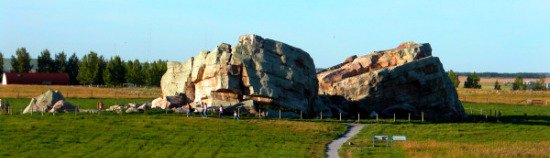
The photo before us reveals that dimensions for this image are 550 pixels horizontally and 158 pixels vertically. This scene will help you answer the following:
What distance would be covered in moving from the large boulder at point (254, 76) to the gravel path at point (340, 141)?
9.95m

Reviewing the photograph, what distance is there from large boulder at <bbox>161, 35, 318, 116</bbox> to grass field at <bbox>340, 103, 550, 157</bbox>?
1188 cm

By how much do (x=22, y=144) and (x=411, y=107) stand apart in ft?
165

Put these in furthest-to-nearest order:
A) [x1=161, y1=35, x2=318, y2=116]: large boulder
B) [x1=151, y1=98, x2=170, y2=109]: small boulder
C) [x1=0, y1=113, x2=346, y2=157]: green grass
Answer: [x1=151, y1=98, x2=170, y2=109]: small boulder
[x1=161, y1=35, x2=318, y2=116]: large boulder
[x1=0, y1=113, x2=346, y2=157]: green grass

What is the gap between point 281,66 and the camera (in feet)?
291

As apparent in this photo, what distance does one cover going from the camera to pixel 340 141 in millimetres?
63688

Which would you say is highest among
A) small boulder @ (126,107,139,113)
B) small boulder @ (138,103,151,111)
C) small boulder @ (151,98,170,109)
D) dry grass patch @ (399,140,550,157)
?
small boulder @ (151,98,170,109)

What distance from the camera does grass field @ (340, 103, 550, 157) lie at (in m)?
52.6

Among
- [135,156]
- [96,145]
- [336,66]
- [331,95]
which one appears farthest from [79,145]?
[336,66]

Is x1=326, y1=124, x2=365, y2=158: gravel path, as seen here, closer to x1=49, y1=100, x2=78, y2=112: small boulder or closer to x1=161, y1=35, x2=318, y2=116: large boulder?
x1=161, y1=35, x2=318, y2=116: large boulder

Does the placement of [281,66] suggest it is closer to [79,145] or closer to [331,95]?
[331,95]

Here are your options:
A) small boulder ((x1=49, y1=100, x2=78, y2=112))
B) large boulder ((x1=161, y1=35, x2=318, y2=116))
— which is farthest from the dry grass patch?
small boulder ((x1=49, y1=100, x2=78, y2=112))

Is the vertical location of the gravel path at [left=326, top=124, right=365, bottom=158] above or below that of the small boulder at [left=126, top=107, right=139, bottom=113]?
below

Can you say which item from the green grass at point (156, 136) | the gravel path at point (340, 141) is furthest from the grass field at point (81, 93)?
the gravel path at point (340, 141)

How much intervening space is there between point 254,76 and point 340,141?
80.8 feet
